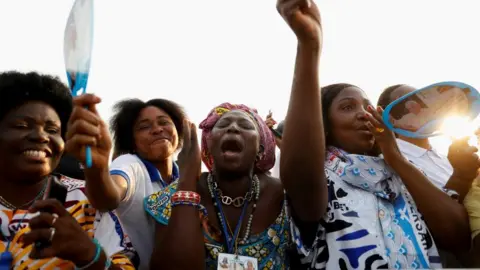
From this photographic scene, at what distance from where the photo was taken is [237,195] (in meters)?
2.95

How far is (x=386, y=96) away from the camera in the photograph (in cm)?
358

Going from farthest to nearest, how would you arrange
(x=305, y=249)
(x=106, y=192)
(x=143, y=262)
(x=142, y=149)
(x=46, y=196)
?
(x=142, y=149) < (x=143, y=262) < (x=305, y=249) < (x=46, y=196) < (x=106, y=192)

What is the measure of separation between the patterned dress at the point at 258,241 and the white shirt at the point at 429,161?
1129 millimetres

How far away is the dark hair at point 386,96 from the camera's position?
354 centimetres

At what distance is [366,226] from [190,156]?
42.0 inches

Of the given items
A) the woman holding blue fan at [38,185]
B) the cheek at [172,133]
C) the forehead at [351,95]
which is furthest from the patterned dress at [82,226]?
the forehead at [351,95]

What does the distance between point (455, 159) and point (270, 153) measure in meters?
1.13

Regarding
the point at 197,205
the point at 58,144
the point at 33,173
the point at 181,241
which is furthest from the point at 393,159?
the point at 33,173

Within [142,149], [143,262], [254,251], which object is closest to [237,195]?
[254,251]

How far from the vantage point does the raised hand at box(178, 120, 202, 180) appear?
2.82m

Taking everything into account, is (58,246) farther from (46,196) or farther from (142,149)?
(142,149)

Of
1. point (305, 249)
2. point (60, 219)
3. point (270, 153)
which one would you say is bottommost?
point (305, 249)

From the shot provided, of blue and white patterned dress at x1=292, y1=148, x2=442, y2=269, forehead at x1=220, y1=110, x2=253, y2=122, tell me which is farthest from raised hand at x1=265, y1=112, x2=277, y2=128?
blue and white patterned dress at x1=292, y1=148, x2=442, y2=269

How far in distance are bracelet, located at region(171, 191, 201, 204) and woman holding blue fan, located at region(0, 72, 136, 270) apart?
1.09 feet
